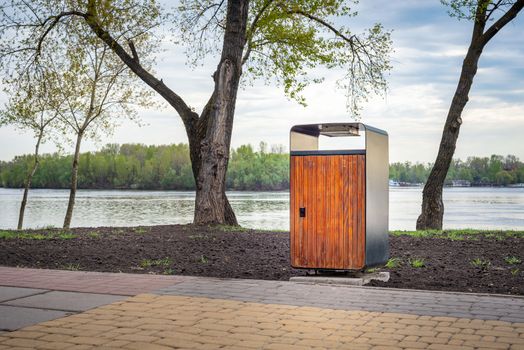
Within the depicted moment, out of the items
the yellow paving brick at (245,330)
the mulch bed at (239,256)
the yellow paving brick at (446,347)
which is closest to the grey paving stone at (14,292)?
the mulch bed at (239,256)

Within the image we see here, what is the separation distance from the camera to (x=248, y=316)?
652cm

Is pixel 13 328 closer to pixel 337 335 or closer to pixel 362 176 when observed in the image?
pixel 337 335

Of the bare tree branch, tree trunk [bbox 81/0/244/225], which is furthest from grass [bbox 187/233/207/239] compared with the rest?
the bare tree branch

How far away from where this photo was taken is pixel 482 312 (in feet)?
21.8

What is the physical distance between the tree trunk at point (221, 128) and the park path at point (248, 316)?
785 cm

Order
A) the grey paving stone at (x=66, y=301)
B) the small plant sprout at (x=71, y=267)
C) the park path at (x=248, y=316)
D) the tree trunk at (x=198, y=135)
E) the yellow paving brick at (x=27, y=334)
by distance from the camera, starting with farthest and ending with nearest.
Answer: the tree trunk at (x=198, y=135) < the small plant sprout at (x=71, y=267) < the grey paving stone at (x=66, y=301) < the yellow paving brick at (x=27, y=334) < the park path at (x=248, y=316)

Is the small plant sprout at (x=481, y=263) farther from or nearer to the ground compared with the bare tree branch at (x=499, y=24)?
nearer to the ground

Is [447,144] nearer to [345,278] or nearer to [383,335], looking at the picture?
[345,278]

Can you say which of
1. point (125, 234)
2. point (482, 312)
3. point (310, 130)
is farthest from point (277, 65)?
point (482, 312)

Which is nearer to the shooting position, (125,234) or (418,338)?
(418,338)

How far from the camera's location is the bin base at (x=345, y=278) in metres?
8.43

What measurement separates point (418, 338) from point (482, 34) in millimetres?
14300

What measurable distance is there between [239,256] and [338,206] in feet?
9.90

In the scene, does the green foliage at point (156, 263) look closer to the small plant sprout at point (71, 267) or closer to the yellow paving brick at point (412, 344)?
the small plant sprout at point (71, 267)
